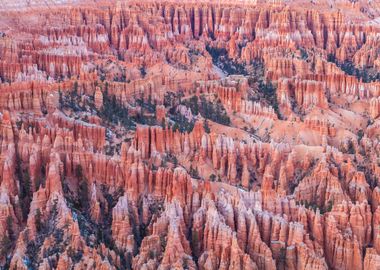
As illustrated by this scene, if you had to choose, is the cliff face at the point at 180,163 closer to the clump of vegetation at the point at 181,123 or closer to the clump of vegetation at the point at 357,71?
the clump of vegetation at the point at 181,123

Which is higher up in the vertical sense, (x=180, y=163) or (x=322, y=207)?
(x=180, y=163)

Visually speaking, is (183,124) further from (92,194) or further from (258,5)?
(258,5)

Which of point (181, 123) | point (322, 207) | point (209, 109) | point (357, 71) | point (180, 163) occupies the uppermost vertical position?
point (181, 123)

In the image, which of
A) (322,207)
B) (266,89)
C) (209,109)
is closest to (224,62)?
(266,89)

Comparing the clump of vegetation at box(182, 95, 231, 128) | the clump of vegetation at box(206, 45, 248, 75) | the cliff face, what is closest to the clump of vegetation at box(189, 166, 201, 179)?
the cliff face

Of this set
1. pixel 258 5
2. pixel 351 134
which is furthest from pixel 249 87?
pixel 258 5

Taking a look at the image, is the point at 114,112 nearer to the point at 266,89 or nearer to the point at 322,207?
the point at 322,207

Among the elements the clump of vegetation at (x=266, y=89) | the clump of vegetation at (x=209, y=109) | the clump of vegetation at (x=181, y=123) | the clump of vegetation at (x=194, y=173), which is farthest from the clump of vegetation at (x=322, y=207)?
the clump of vegetation at (x=266, y=89)

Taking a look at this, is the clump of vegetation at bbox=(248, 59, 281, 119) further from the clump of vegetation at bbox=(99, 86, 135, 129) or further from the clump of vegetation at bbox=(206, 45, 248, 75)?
the clump of vegetation at bbox=(99, 86, 135, 129)

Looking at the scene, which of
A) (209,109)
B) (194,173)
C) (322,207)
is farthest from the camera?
(209,109)
